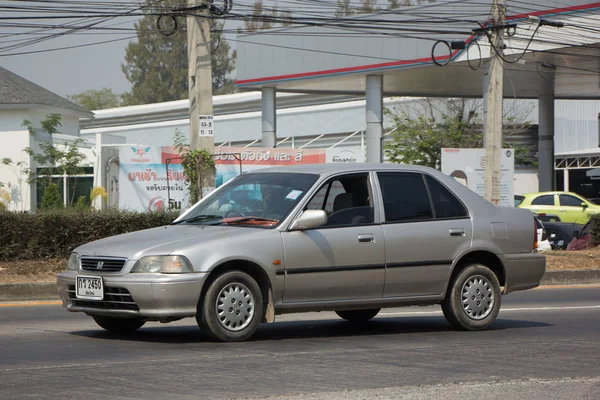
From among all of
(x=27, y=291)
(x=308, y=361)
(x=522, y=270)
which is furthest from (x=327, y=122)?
(x=308, y=361)

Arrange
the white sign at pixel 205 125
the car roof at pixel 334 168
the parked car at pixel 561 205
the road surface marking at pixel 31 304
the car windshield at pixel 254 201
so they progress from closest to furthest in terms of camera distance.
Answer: the car windshield at pixel 254 201 → the car roof at pixel 334 168 → the road surface marking at pixel 31 304 → the white sign at pixel 205 125 → the parked car at pixel 561 205

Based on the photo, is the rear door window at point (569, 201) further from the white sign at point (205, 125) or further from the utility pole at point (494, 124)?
the white sign at point (205, 125)

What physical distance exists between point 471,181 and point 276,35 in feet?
32.9

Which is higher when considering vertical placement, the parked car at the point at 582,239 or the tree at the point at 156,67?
the tree at the point at 156,67

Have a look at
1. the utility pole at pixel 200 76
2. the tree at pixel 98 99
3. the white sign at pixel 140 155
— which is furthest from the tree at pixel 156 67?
the utility pole at pixel 200 76

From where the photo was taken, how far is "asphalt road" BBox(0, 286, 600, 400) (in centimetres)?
650

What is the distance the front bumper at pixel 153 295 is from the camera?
8.38m

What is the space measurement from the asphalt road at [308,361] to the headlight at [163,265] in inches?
26.0

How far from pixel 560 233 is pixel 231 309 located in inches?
675

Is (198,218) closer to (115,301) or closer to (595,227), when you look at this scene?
(115,301)

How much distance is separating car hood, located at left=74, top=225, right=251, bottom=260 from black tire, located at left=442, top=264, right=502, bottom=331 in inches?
91.9

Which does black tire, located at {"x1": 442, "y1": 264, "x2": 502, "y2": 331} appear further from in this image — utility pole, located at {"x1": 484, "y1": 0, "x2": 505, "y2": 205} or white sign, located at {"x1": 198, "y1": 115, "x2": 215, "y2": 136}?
utility pole, located at {"x1": 484, "y1": 0, "x2": 505, "y2": 205}

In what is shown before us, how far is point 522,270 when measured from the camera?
10.5 m

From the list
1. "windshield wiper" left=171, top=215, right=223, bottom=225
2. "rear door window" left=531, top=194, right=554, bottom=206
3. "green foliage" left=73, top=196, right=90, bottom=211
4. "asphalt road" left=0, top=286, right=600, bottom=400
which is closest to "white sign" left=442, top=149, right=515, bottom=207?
"rear door window" left=531, top=194, right=554, bottom=206
